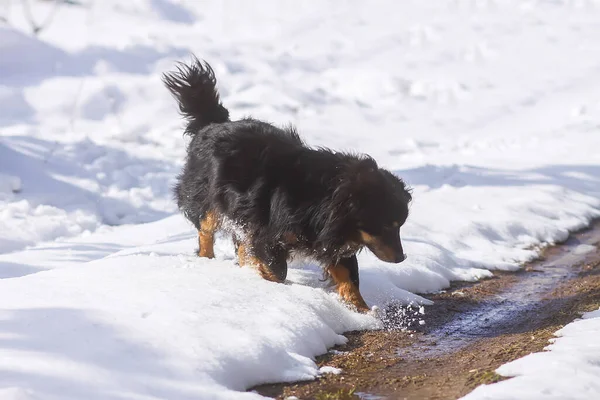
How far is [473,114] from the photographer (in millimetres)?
16750

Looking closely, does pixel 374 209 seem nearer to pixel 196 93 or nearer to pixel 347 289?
pixel 347 289

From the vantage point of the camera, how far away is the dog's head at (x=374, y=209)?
4.58m

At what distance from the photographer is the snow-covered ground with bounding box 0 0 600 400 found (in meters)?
3.29

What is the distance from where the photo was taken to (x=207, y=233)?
18.1 feet

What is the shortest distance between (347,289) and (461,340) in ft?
2.52

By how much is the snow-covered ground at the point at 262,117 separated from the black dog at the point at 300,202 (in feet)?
0.73

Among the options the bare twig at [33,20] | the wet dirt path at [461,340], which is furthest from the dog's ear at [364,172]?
the bare twig at [33,20]

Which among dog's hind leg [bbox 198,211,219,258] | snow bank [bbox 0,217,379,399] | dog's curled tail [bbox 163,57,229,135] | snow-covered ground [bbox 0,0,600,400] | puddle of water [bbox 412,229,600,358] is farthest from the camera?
dog's curled tail [bbox 163,57,229,135]

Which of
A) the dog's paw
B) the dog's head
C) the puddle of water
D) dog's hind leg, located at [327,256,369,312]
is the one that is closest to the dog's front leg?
dog's hind leg, located at [327,256,369,312]

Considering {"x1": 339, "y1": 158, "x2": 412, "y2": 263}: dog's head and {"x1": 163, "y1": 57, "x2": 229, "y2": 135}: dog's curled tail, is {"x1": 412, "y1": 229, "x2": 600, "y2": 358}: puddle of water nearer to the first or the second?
{"x1": 339, "y1": 158, "x2": 412, "y2": 263}: dog's head

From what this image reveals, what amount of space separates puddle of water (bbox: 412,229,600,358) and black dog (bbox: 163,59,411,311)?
1.84 ft

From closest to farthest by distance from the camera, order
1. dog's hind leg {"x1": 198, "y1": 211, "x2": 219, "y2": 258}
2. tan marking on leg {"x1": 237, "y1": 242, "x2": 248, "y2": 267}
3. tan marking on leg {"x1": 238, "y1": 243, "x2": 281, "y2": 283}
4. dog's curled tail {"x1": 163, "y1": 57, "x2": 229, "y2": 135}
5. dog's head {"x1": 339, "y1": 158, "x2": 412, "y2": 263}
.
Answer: dog's head {"x1": 339, "y1": 158, "x2": 412, "y2": 263}, tan marking on leg {"x1": 238, "y1": 243, "x2": 281, "y2": 283}, tan marking on leg {"x1": 237, "y1": 242, "x2": 248, "y2": 267}, dog's hind leg {"x1": 198, "y1": 211, "x2": 219, "y2": 258}, dog's curled tail {"x1": 163, "y1": 57, "x2": 229, "y2": 135}

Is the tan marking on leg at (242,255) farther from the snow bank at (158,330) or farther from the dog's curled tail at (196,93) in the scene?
the dog's curled tail at (196,93)

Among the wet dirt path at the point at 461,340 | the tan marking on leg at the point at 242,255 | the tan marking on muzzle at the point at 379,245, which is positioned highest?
the tan marking on leg at the point at 242,255
